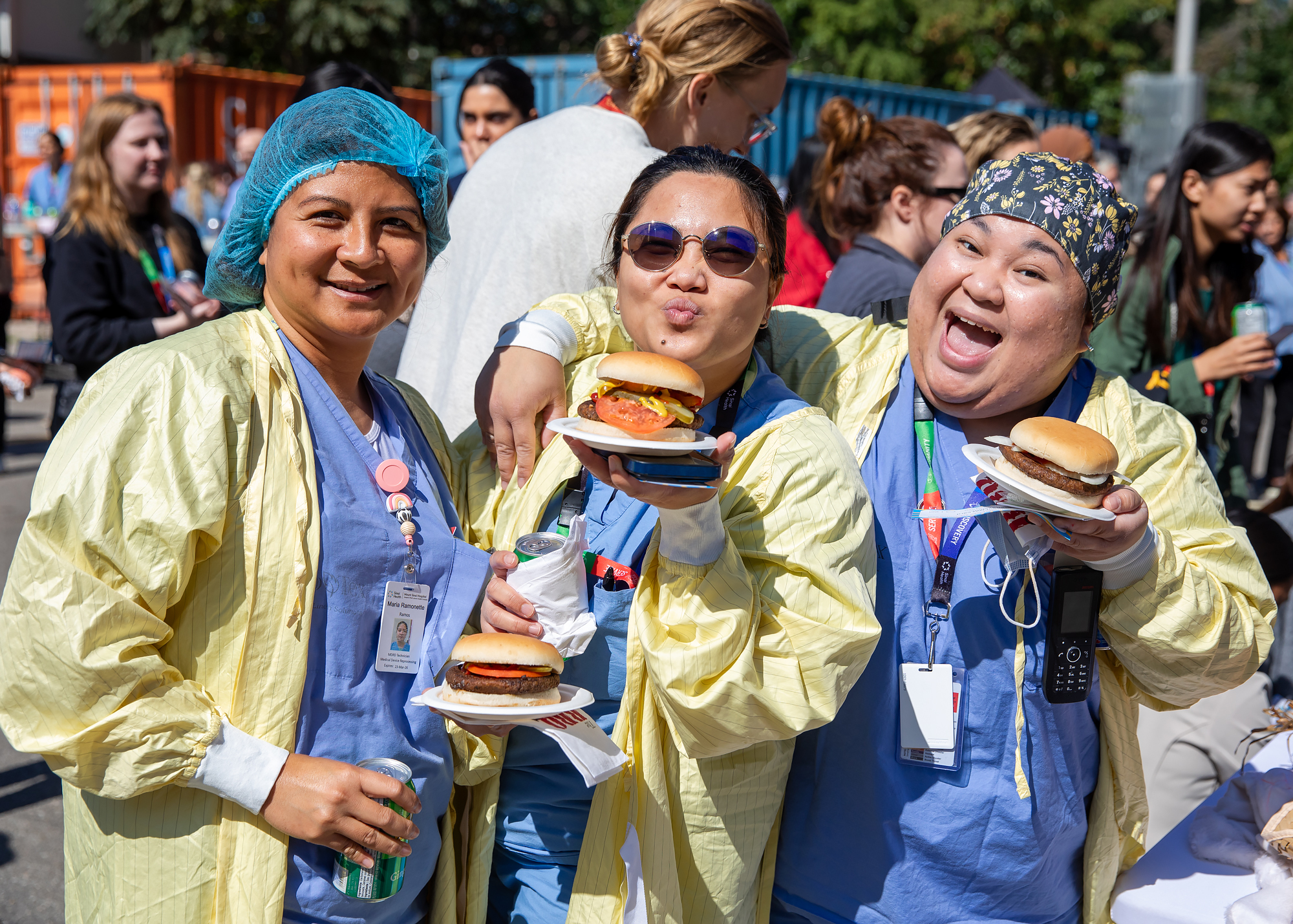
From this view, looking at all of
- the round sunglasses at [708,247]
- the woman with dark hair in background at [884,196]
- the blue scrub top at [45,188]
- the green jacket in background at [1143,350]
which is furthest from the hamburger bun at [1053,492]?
the blue scrub top at [45,188]

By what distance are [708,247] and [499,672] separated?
3.03 feet

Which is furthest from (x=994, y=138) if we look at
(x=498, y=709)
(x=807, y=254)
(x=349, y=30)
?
(x=349, y=30)

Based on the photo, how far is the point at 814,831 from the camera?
229 centimetres

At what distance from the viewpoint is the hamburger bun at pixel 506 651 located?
1893 millimetres

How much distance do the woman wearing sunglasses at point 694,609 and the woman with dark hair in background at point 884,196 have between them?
169 cm

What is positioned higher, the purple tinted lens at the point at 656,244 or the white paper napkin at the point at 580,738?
the purple tinted lens at the point at 656,244

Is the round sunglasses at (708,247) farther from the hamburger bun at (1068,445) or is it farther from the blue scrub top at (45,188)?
the blue scrub top at (45,188)

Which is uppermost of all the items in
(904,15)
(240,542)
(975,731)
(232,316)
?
(904,15)

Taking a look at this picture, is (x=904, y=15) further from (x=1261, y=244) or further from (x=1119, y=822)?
(x=1119, y=822)

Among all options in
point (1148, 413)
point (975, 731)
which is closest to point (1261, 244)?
point (1148, 413)

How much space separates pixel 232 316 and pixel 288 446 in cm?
30

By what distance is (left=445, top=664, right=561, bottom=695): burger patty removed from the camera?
1.89 meters

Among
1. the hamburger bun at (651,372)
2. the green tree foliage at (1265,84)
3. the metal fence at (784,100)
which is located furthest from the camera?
the green tree foliage at (1265,84)

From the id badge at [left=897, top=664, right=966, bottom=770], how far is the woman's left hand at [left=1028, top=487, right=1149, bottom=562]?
1.16 ft
